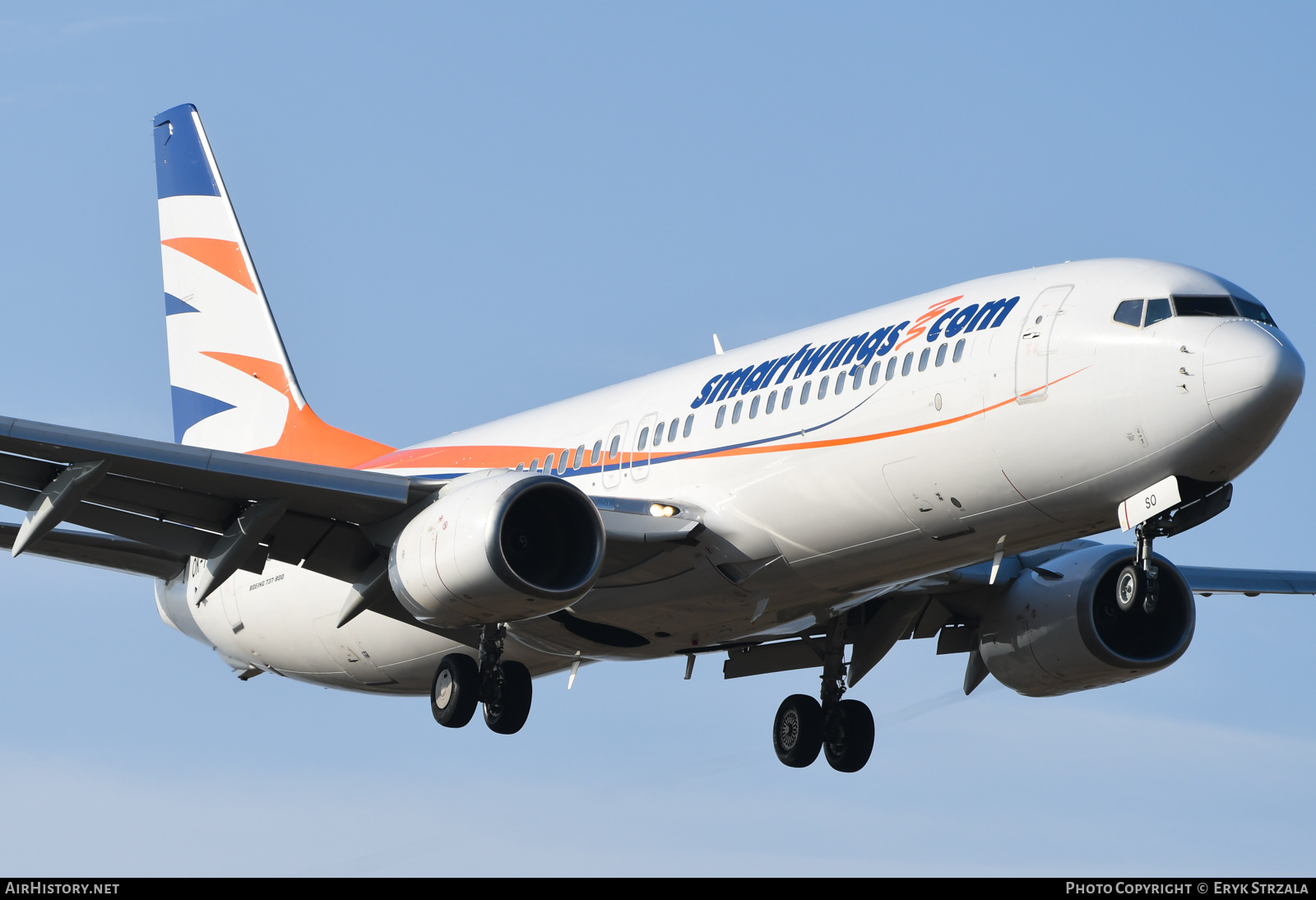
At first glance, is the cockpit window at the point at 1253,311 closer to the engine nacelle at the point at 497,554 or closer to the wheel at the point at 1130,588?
the wheel at the point at 1130,588

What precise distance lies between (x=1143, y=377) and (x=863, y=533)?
3.75 m

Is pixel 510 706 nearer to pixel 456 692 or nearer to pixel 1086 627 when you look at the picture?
pixel 456 692

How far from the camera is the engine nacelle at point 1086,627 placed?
76.2 ft

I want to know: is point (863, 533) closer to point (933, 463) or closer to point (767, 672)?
point (933, 463)

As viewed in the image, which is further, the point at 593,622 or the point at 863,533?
the point at 593,622

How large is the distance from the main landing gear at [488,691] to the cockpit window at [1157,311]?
Answer: 940 centimetres

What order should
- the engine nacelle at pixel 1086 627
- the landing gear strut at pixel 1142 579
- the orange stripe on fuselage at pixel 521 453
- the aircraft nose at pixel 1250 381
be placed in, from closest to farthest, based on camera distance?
1. the aircraft nose at pixel 1250 381
2. the landing gear strut at pixel 1142 579
3. the orange stripe on fuselage at pixel 521 453
4. the engine nacelle at pixel 1086 627

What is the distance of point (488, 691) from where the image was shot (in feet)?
71.9

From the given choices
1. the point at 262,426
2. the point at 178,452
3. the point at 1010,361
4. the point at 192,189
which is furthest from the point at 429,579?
the point at 192,189

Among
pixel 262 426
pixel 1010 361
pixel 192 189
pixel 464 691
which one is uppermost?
pixel 192 189

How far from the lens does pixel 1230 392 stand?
52.8 feet

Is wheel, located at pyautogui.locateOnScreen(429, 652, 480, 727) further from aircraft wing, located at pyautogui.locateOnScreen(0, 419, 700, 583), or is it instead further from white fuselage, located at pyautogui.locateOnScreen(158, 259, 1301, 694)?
aircraft wing, located at pyautogui.locateOnScreen(0, 419, 700, 583)

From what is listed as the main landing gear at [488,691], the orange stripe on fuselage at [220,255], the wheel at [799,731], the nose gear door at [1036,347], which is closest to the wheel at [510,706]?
the main landing gear at [488,691]

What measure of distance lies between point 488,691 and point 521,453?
12.3ft
